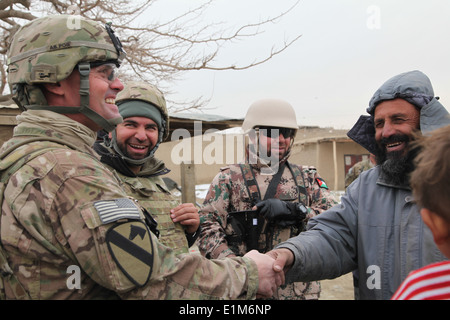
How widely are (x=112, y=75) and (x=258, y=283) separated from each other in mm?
1371

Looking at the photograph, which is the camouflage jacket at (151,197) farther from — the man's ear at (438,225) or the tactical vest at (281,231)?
the man's ear at (438,225)

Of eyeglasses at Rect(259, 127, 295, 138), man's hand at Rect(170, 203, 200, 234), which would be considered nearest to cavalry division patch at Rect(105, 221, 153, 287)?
man's hand at Rect(170, 203, 200, 234)

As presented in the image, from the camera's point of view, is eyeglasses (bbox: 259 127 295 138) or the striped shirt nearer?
the striped shirt

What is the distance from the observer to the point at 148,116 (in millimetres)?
3006

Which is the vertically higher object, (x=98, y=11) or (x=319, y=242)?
(x=98, y=11)

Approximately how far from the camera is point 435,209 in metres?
1.18

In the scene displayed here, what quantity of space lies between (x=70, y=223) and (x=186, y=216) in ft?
4.76

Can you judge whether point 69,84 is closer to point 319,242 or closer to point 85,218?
point 85,218

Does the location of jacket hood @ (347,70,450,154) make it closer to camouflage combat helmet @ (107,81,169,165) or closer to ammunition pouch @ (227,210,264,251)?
ammunition pouch @ (227,210,264,251)

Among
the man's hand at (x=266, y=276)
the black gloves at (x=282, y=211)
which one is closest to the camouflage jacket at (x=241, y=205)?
the black gloves at (x=282, y=211)

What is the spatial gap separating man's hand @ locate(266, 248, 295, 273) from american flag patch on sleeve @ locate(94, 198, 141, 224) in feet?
3.13

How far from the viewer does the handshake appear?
6.06 feet
